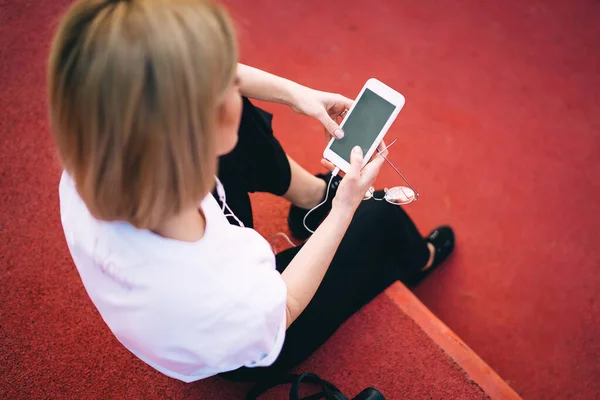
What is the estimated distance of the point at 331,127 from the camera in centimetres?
98

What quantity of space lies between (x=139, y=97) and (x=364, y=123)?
1.95 feet

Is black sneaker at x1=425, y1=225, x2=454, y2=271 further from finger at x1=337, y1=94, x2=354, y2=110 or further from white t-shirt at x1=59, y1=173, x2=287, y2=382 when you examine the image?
white t-shirt at x1=59, y1=173, x2=287, y2=382

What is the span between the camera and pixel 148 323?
594 mm

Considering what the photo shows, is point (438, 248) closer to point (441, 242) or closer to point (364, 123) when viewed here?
point (441, 242)

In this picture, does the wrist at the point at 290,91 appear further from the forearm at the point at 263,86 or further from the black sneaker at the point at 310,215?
the black sneaker at the point at 310,215

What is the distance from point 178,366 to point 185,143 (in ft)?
1.17

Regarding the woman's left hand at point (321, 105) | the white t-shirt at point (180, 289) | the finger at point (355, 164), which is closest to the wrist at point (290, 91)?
the woman's left hand at point (321, 105)

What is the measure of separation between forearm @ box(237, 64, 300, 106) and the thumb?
0.09 metres

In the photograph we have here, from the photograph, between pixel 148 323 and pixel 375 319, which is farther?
pixel 375 319

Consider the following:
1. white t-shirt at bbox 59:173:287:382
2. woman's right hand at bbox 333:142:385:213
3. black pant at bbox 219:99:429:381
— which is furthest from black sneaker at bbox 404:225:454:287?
white t-shirt at bbox 59:173:287:382

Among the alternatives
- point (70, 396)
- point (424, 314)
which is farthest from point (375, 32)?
point (70, 396)

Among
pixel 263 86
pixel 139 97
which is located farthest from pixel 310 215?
pixel 139 97

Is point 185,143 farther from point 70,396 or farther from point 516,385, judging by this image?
point 516,385

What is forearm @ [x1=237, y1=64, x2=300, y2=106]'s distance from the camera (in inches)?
39.1
